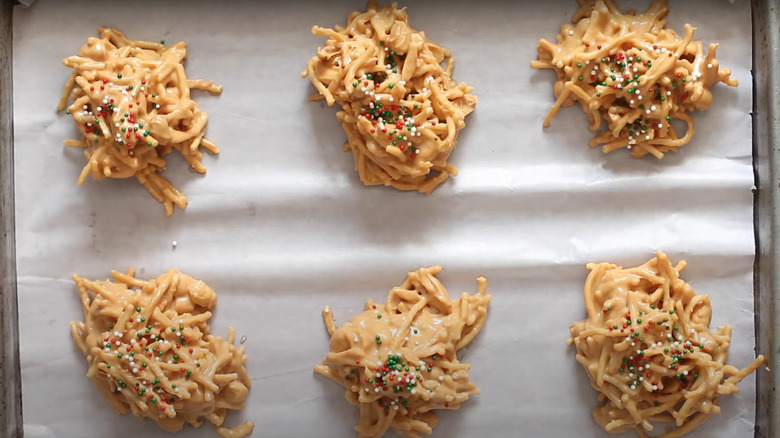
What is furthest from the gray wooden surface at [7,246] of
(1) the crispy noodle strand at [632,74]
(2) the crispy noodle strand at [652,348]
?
(2) the crispy noodle strand at [652,348]

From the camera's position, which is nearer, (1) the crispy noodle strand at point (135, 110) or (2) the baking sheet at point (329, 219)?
(1) the crispy noodle strand at point (135, 110)

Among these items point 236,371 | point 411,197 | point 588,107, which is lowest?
point 236,371

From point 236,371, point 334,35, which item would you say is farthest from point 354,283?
point 334,35

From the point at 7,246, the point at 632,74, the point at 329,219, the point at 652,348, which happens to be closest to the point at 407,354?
the point at 329,219

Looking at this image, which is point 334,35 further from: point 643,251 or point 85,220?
point 643,251

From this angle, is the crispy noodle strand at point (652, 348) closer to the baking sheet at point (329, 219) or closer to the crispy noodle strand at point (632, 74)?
the baking sheet at point (329, 219)

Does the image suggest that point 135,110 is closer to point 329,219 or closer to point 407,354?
point 329,219
